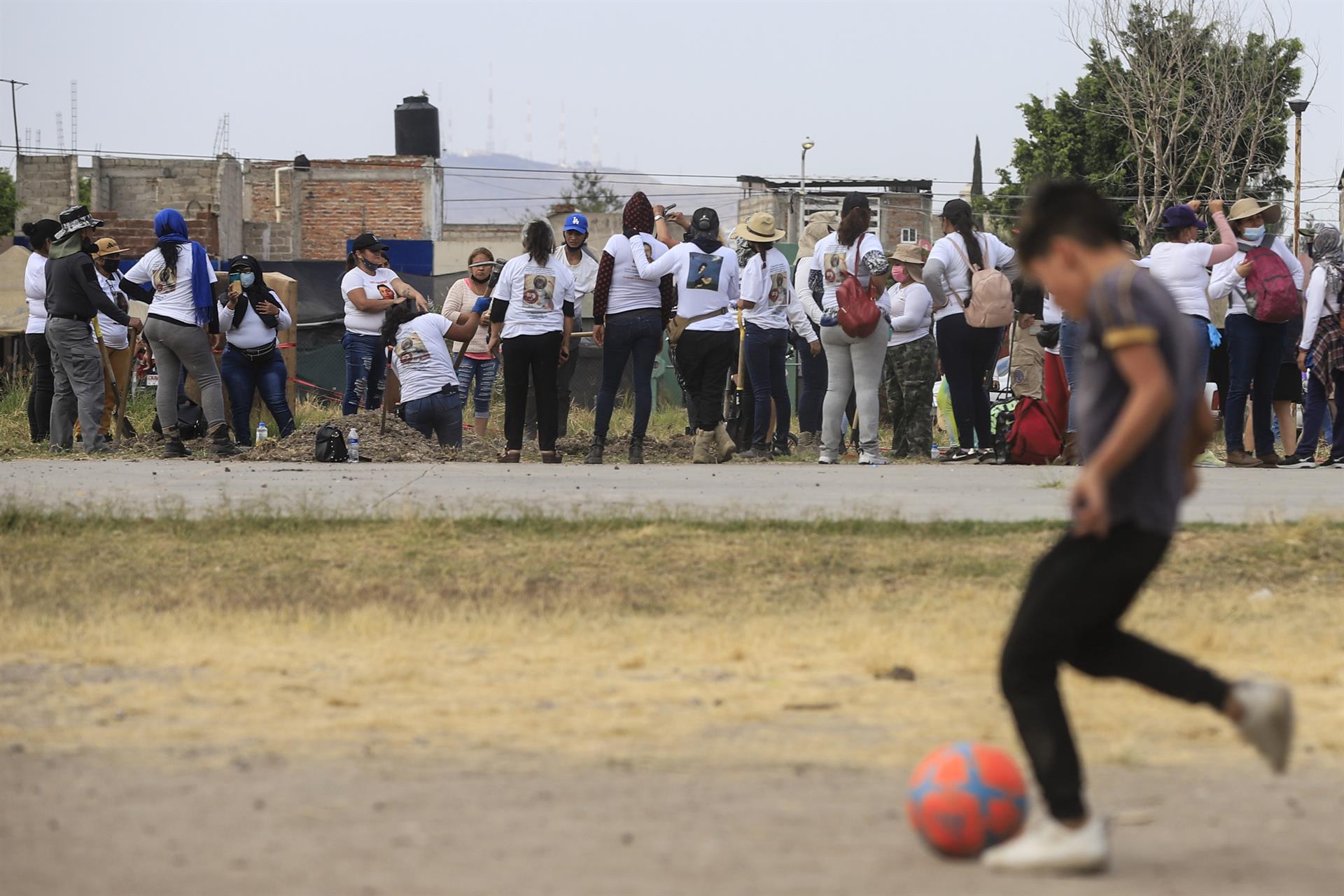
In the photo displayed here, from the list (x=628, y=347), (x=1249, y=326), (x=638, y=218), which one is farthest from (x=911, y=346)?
(x=1249, y=326)

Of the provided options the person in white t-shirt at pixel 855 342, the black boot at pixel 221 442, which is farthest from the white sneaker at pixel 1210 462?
the black boot at pixel 221 442

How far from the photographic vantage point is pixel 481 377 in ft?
47.8

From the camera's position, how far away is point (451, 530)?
28.4 feet

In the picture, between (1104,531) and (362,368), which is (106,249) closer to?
(362,368)

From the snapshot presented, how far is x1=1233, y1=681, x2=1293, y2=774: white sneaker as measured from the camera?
3844mm

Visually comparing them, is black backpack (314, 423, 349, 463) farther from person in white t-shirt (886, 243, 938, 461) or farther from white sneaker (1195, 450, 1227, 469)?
white sneaker (1195, 450, 1227, 469)

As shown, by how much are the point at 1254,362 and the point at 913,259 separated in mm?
2445

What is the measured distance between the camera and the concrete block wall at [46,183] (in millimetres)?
56688

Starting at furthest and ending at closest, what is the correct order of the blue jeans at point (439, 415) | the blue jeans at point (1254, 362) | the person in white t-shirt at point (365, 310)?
the person in white t-shirt at point (365, 310)
the blue jeans at point (439, 415)
the blue jeans at point (1254, 362)

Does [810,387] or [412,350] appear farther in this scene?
[810,387]

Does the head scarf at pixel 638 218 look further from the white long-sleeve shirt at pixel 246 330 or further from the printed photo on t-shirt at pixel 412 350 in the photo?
the white long-sleeve shirt at pixel 246 330

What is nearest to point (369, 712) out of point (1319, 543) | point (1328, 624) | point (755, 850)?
point (755, 850)

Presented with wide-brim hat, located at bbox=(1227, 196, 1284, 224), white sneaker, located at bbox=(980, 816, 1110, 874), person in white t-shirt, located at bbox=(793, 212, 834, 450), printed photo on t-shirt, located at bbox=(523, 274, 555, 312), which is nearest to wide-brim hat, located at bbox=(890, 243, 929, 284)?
Result: person in white t-shirt, located at bbox=(793, 212, 834, 450)

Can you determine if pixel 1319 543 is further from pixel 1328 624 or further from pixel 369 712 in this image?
pixel 369 712
